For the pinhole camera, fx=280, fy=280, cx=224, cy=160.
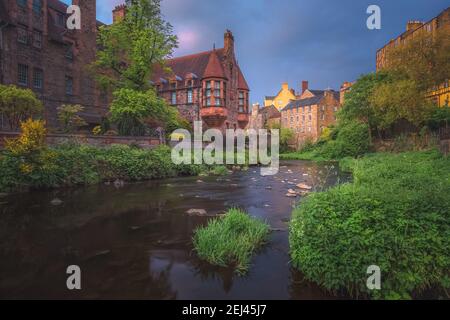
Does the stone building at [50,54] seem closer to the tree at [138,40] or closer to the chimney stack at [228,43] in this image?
the tree at [138,40]

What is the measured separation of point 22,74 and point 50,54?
364 centimetres

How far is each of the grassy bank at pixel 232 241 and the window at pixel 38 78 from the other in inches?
1048

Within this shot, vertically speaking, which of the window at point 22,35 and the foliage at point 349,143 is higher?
the window at point 22,35

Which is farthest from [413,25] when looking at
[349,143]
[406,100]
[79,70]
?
[79,70]

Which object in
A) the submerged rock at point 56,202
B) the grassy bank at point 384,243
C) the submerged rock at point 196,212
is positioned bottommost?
the submerged rock at point 196,212

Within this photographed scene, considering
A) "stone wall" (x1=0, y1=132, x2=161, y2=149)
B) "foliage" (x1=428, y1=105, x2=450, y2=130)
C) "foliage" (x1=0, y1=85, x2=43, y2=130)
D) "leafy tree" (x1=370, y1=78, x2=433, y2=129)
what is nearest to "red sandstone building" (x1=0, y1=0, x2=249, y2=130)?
"foliage" (x1=0, y1=85, x2=43, y2=130)

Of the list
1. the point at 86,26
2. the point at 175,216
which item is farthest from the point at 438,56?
the point at 86,26

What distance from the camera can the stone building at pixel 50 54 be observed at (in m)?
23.5

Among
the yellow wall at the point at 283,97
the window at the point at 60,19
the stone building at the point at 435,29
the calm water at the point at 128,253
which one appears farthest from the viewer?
the yellow wall at the point at 283,97

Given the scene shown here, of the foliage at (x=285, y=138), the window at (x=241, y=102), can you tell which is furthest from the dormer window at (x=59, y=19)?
the foliage at (x=285, y=138)

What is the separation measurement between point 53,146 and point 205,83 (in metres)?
23.1

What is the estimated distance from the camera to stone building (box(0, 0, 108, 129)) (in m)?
23.5

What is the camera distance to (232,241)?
5863 millimetres

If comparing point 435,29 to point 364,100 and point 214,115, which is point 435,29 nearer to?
point 364,100
